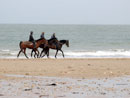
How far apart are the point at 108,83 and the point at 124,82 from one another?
669mm

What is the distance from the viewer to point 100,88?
1309cm

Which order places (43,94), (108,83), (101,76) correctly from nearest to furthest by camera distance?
(43,94)
(108,83)
(101,76)

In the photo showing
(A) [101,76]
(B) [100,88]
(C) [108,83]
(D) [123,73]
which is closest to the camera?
(B) [100,88]

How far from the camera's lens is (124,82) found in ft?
48.6

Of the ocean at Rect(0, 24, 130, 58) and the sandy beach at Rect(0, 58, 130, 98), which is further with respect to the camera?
the ocean at Rect(0, 24, 130, 58)

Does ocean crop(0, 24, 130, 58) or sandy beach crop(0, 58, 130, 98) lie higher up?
ocean crop(0, 24, 130, 58)

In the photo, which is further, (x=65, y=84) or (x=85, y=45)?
(x=85, y=45)

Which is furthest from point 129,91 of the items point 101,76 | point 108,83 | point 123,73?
point 123,73

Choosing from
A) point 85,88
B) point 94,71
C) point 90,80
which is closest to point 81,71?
point 94,71

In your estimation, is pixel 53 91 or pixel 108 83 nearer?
pixel 53 91

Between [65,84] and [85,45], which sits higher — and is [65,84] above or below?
below

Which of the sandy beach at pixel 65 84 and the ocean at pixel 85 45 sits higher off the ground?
the ocean at pixel 85 45

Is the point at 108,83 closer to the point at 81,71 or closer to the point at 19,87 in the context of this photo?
the point at 19,87

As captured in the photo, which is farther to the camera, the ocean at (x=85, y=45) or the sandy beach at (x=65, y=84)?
the ocean at (x=85, y=45)
